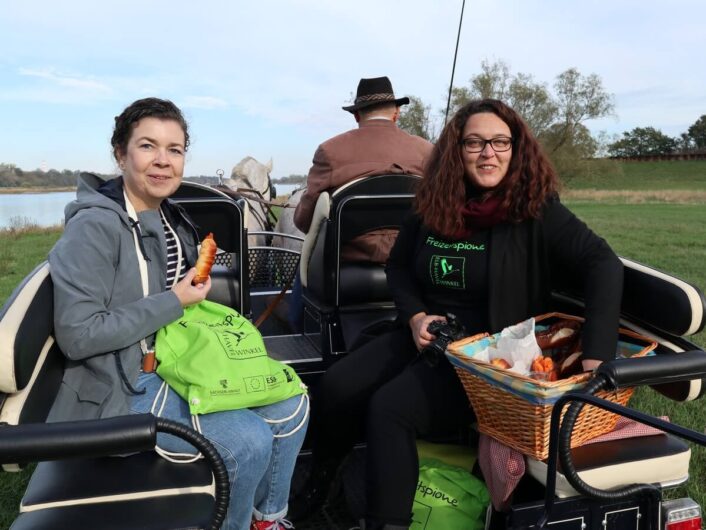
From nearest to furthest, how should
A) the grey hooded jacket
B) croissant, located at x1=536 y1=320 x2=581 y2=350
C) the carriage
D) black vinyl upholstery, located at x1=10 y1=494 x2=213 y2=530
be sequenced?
the carriage
black vinyl upholstery, located at x1=10 y1=494 x2=213 y2=530
the grey hooded jacket
croissant, located at x1=536 y1=320 x2=581 y2=350

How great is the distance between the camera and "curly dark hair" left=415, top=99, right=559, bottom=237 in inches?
104

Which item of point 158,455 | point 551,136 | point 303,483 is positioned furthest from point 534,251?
point 551,136

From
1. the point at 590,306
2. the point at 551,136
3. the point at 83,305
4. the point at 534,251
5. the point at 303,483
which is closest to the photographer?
the point at 83,305

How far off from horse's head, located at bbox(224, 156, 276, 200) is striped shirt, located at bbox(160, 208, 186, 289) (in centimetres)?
531

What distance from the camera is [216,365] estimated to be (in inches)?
84.4

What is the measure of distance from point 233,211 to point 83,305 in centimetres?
132

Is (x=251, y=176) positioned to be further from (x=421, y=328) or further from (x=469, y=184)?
(x=421, y=328)

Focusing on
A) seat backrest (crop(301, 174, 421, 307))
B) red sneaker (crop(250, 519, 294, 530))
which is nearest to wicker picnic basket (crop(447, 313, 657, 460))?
red sneaker (crop(250, 519, 294, 530))

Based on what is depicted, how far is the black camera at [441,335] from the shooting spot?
8.09ft

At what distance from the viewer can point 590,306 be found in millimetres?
2357

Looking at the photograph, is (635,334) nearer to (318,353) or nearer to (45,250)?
(318,353)

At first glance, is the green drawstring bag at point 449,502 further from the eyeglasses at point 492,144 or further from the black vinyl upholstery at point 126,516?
the eyeglasses at point 492,144

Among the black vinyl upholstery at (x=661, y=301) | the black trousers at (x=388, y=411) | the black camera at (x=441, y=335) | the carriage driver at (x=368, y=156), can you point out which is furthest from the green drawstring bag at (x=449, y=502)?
the carriage driver at (x=368, y=156)

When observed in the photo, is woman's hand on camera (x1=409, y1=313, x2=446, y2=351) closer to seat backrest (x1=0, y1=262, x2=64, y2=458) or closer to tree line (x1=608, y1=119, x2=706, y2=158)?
seat backrest (x1=0, y1=262, x2=64, y2=458)
